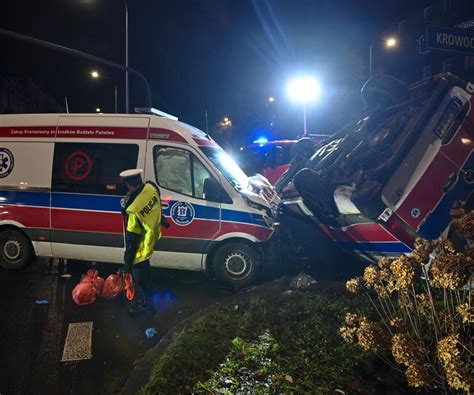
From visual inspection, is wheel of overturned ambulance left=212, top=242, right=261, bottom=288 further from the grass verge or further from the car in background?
the car in background

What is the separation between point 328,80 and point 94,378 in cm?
2804

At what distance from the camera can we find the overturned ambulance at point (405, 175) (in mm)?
4965

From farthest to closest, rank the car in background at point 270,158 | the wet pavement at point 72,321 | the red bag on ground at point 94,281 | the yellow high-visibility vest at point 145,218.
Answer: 1. the car in background at point 270,158
2. the red bag on ground at point 94,281
3. the yellow high-visibility vest at point 145,218
4. the wet pavement at point 72,321

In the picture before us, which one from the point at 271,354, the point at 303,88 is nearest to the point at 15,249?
the point at 271,354

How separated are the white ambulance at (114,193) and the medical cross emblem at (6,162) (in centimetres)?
2

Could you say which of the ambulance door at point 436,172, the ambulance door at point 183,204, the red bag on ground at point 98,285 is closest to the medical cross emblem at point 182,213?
the ambulance door at point 183,204

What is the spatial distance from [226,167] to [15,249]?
11.7ft

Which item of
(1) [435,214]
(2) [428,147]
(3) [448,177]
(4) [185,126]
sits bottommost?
(1) [435,214]

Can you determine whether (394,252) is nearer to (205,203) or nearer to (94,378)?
(205,203)

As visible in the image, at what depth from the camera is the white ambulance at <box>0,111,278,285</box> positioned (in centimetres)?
583

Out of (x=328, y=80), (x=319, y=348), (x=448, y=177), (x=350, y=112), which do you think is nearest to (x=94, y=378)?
(x=319, y=348)

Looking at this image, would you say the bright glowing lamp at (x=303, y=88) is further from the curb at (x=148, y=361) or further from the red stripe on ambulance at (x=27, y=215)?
the curb at (x=148, y=361)

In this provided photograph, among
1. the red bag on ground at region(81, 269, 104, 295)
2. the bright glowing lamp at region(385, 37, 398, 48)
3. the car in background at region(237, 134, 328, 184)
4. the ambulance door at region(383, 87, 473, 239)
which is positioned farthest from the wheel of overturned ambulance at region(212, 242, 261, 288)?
the bright glowing lamp at region(385, 37, 398, 48)

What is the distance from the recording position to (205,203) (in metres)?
5.79
